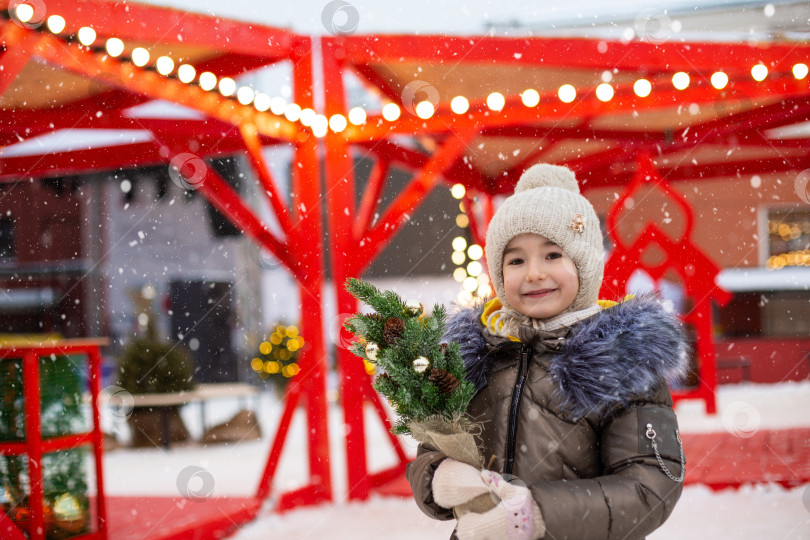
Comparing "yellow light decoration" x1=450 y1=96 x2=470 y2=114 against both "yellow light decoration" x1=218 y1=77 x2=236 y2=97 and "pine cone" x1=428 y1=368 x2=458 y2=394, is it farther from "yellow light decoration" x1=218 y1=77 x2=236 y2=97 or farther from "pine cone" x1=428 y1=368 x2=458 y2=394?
"pine cone" x1=428 y1=368 x2=458 y2=394

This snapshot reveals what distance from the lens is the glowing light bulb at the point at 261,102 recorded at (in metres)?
4.54

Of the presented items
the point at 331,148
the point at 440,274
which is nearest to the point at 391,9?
the point at 331,148

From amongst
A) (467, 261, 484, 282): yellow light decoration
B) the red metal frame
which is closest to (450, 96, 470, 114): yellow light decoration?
the red metal frame

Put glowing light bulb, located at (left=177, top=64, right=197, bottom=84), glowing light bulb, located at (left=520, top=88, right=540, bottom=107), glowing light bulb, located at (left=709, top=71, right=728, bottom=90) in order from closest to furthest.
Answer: glowing light bulb, located at (left=177, top=64, right=197, bottom=84), glowing light bulb, located at (left=709, top=71, right=728, bottom=90), glowing light bulb, located at (left=520, top=88, right=540, bottom=107)

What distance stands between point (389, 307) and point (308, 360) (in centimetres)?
334

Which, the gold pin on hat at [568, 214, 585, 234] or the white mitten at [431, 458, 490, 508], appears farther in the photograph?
the gold pin on hat at [568, 214, 585, 234]

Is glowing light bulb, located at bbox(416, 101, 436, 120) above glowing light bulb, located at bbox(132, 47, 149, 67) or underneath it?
underneath

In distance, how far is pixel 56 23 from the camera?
10.7 feet

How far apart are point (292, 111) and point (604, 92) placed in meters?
1.89

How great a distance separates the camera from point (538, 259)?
1.64 meters

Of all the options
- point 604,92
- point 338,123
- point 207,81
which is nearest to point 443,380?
point 207,81

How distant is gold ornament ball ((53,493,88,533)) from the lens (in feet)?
11.7

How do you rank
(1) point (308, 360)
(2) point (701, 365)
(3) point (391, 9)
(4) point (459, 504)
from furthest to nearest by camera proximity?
(3) point (391, 9), (2) point (701, 365), (1) point (308, 360), (4) point (459, 504)

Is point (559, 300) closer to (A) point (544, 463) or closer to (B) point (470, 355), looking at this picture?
(B) point (470, 355)
